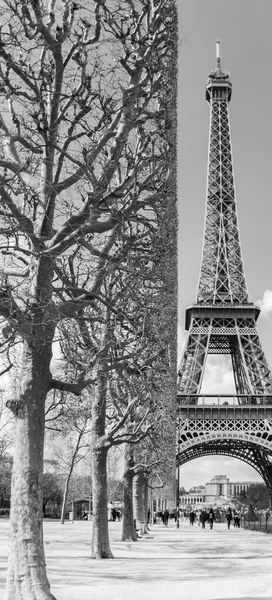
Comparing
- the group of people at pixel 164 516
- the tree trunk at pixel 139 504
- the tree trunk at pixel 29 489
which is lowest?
the group of people at pixel 164 516

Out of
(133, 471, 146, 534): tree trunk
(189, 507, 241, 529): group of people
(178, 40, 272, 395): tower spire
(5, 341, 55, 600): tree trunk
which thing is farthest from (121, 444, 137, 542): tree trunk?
(178, 40, 272, 395): tower spire

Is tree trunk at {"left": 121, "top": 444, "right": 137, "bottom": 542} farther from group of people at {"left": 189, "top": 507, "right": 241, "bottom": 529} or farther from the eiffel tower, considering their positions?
the eiffel tower

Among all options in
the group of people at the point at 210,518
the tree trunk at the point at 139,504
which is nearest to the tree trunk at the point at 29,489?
the tree trunk at the point at 139,504

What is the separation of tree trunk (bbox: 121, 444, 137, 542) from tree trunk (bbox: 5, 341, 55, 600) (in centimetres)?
1571

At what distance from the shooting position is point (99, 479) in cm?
1886

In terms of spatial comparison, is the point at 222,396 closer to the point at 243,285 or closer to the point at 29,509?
the point at 243,285

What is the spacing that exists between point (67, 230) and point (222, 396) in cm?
6311

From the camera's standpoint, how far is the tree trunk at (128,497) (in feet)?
83.3

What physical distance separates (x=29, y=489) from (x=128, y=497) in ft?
53.2

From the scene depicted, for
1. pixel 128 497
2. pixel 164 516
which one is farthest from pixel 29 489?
pixel 164 516

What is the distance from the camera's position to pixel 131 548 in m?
23.6

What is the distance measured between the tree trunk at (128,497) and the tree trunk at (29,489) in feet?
51.6

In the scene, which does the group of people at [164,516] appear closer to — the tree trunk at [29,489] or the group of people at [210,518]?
the group of people at [210,518]

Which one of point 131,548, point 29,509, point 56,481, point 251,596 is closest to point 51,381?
point 29,509
